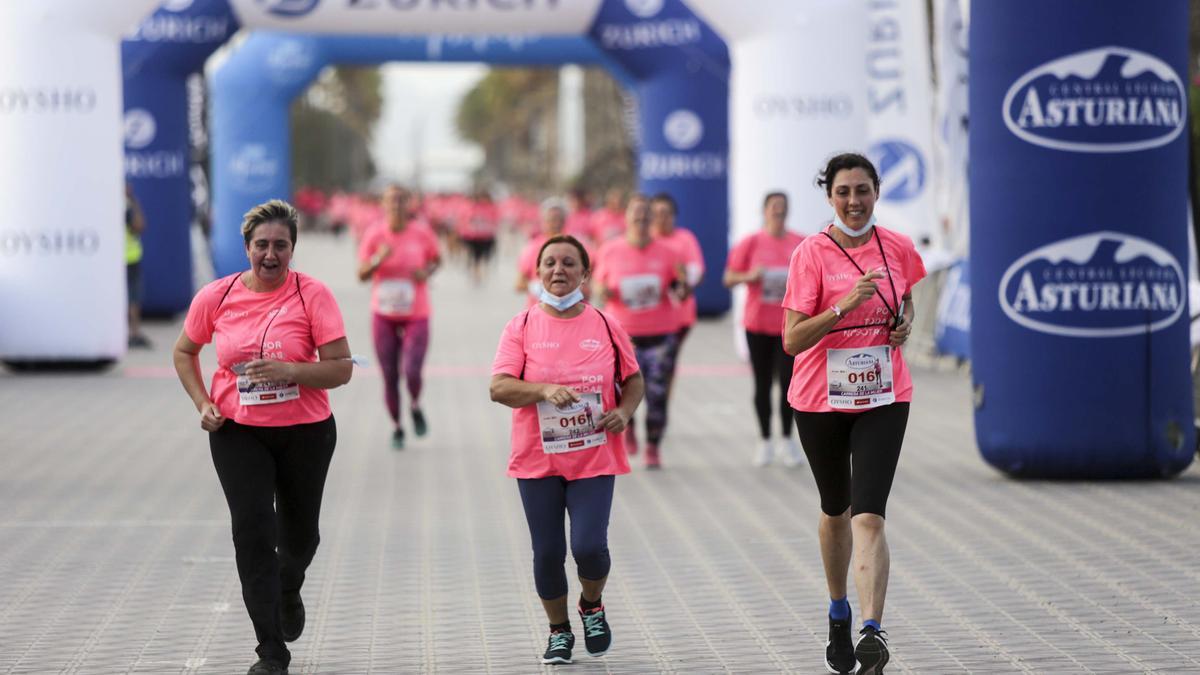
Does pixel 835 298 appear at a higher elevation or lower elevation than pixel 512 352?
higher

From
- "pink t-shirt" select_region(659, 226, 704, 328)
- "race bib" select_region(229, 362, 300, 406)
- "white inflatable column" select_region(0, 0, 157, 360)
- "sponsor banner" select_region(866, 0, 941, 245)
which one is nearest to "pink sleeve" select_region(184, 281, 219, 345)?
"race bib" select_region(229, 362, 300, 406)

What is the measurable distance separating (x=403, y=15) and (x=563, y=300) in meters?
13.4

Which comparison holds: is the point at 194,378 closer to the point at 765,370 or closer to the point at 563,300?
the point at 563,300

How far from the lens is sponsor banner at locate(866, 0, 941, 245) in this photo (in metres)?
18.5

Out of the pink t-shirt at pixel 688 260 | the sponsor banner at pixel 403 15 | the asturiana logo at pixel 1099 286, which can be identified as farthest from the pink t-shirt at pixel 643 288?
the sponsor banner at pixel 403 15

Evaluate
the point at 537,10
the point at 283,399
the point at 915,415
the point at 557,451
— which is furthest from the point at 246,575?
the point at 537,10

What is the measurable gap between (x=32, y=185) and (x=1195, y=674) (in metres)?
12.4

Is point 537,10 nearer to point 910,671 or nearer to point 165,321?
point 165,321

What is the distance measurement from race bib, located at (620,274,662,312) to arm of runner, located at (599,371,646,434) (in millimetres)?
4913

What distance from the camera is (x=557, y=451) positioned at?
6066 millimetres

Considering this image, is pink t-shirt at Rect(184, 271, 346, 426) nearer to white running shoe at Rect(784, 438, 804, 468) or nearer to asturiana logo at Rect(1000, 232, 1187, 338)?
asturiana logo at Rect(1000, 232, 1187, 338)

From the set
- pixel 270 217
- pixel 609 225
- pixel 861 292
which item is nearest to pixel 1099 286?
pixel 861 292

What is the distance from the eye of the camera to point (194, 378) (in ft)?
19.6

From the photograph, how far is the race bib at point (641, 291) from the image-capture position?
11.1 m
